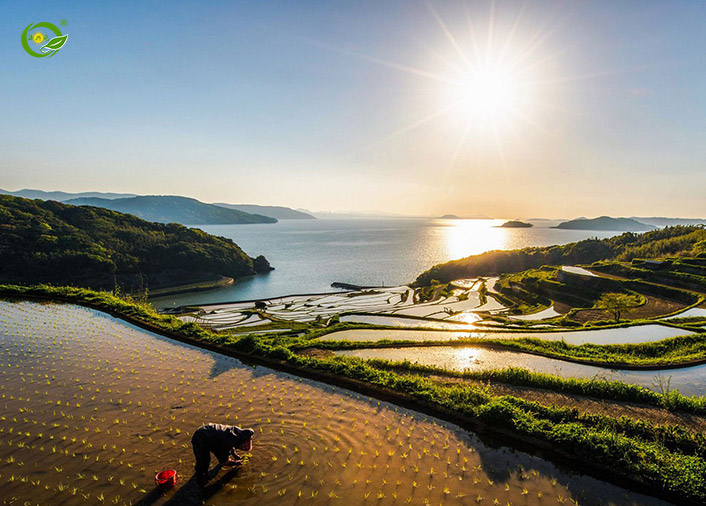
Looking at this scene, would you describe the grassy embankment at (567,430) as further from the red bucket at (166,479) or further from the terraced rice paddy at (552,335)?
the terraced rice paddy at (552,335)

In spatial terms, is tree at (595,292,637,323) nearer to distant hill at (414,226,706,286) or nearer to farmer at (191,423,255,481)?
farmer at (191,423,255,481)

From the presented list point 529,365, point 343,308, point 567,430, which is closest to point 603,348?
point 529,365

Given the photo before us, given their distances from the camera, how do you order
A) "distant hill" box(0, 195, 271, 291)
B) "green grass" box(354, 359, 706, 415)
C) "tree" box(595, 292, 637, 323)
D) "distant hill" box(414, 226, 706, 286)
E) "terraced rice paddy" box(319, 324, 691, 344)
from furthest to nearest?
1. "distant hill" box(414, 226, 706, 286)
2. "distant hill" box(0, 195, 271, 291)
3. "tree" box(595, 292, 637, 323)
4. "terraced rice paddy" box(319, 324, 691, 344)
5. "green grass" box(354, 359, 706, 415)

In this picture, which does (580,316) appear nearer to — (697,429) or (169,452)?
(697,429)

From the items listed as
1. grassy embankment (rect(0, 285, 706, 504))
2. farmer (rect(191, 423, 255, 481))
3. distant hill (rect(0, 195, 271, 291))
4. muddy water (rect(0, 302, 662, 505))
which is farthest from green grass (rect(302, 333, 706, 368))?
distant hill (rect(0, 195, 271, 291))

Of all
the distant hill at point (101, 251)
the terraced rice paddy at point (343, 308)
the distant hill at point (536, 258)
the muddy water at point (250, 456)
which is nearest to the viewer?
the muddy water at point (250, 456)

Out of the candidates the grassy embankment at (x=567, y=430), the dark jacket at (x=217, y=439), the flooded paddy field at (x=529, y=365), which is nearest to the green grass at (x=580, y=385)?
the flooded paddy field at (x=529, y=365)

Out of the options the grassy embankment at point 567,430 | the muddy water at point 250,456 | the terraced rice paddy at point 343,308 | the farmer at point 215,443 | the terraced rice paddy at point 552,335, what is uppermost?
the farmer at point 215,443
